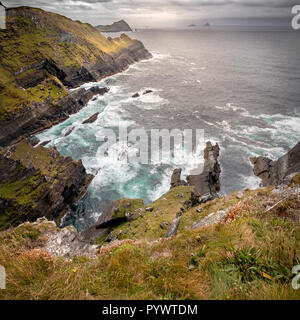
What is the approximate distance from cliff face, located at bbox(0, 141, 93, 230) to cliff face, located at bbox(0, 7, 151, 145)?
18825 millimetres

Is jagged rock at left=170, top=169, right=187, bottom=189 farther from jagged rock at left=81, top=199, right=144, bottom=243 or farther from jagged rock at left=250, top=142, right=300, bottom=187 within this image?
jagged rock at left=250, top=142, right=300, bottom=187

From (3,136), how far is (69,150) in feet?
42.5

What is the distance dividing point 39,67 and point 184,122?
4799cm

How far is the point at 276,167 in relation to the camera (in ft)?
98.3

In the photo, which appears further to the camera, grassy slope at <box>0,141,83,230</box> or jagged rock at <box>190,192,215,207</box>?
jagged rock at <box>190,192,215,207</box>

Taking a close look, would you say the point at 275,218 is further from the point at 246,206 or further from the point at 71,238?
the point at 71,238

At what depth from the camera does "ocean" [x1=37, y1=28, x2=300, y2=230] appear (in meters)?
30.3

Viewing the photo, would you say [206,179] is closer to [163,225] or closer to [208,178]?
[208,178]

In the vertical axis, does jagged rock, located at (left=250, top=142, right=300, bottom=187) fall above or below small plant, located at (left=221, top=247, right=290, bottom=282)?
below

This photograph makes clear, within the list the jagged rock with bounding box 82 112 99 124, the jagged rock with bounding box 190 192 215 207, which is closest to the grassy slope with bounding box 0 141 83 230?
the jagged rock with bounding box 190 192 215 207

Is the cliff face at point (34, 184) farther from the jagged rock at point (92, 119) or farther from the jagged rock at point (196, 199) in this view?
the jagged rock at point (92, 119)

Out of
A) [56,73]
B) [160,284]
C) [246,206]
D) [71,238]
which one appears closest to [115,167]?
[71,238]

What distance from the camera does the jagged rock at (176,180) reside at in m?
28.7

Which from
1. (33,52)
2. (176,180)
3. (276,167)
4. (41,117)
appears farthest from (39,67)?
(276,167)
